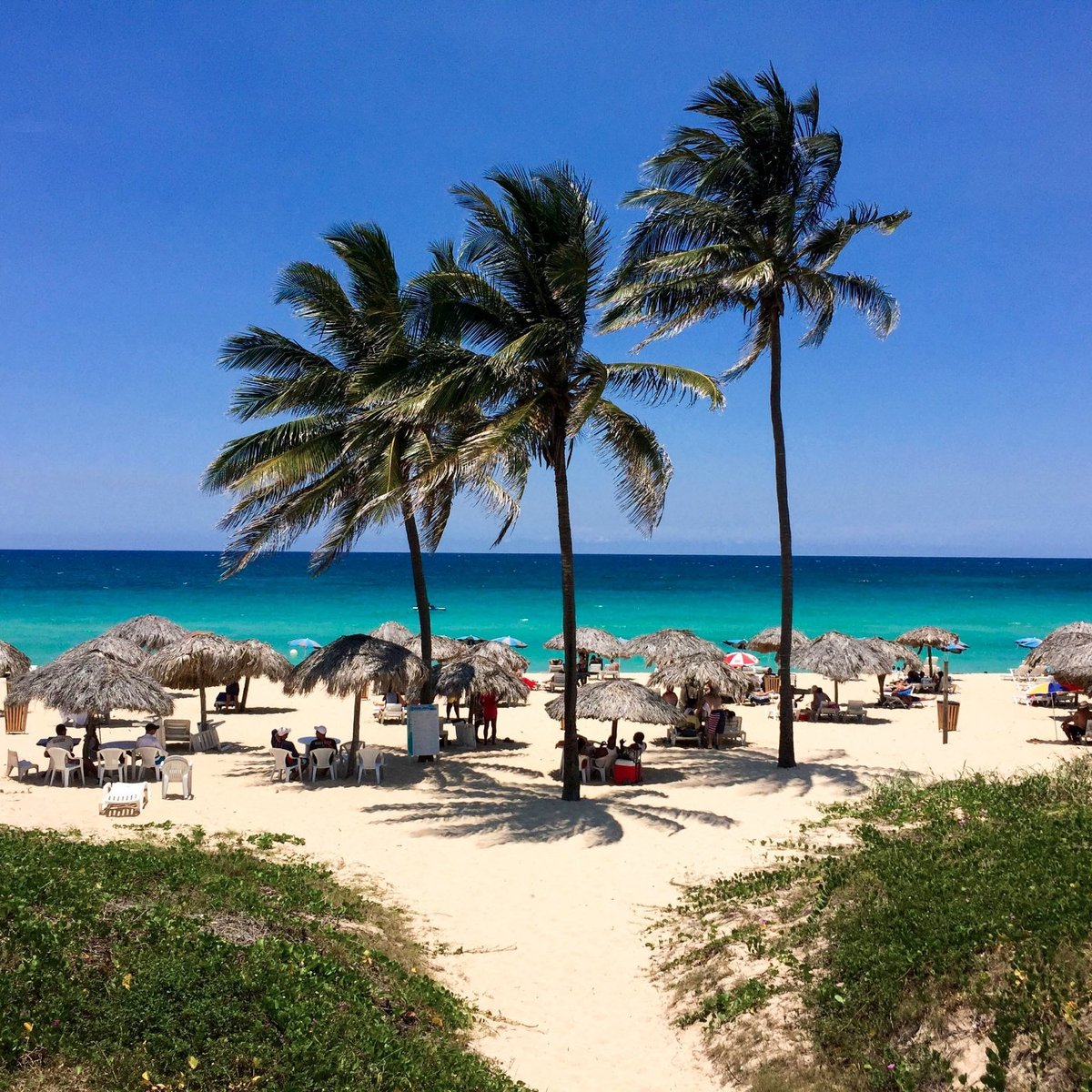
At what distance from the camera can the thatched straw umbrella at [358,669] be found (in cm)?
1387

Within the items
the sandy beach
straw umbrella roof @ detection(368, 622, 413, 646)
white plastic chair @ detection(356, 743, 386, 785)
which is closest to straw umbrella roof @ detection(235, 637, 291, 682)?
the sandy beach

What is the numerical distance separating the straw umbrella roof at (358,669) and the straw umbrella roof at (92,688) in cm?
223

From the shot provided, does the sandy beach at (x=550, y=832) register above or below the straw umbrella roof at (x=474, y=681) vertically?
below

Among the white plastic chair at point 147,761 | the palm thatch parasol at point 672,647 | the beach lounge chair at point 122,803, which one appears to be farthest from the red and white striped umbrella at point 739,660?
the beach lounge chair at point 122,803

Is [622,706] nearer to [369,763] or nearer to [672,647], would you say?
[369,763]

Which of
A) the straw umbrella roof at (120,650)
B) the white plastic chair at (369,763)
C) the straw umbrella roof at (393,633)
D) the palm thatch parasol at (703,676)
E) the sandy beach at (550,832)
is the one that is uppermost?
the straw umbrella roof at (120,650)

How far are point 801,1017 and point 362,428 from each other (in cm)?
1230

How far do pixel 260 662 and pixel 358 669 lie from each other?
6335 mm

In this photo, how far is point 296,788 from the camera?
13938 millimetres

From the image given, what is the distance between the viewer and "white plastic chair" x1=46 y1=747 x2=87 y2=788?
13.8 m

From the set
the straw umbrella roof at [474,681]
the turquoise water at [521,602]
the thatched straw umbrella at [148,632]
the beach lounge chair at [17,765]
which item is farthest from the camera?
the turquoise water at [521,602]

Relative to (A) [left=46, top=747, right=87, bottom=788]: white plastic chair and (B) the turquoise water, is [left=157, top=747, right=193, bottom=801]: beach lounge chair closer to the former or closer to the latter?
(A) [left=46, top=747, right=87, bottom=788]: white plastic chair

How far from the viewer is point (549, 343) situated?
12.4m

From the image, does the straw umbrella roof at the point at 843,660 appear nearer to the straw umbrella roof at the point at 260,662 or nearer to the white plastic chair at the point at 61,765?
the straw umbrella roof at the point at 260,662
